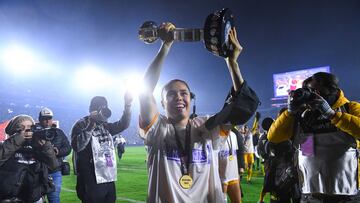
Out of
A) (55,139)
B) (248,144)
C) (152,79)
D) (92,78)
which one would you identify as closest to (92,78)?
(92,78)

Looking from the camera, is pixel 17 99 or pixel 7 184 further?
pixel 17 99

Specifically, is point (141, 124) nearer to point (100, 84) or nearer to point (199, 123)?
point (199, 123)

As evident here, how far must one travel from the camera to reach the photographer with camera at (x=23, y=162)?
449cm

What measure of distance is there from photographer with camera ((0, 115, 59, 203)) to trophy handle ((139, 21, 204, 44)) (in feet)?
8.15

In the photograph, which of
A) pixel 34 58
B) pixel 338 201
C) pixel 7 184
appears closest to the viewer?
pixel 338 201

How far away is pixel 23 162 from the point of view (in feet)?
15.5


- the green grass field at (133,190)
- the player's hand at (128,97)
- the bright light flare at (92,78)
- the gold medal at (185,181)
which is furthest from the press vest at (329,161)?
the bright light flare at (92,78)

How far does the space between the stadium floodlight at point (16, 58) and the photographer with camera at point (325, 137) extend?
117 feet

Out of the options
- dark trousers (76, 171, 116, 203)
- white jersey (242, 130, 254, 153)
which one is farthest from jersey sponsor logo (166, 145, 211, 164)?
white jersey (242, 130, 254, 153)

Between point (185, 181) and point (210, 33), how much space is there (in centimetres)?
103

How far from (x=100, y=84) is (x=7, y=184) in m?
50.4

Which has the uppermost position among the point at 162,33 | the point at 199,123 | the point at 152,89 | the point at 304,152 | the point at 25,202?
the point at 162,33

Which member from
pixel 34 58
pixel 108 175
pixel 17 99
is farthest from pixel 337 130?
pixel 17 99

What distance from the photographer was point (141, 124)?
2.75 m
